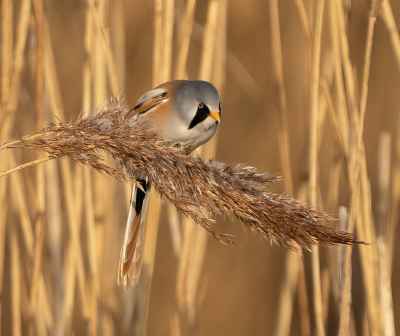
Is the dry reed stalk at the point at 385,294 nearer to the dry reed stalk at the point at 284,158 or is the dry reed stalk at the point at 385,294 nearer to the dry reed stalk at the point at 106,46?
the dry reed stalk at the point at 284,158

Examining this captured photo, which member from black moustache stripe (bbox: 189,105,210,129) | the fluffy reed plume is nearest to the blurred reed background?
black moustache stripe (bbox: 189,105,210,129)

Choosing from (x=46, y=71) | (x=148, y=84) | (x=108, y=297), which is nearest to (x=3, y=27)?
(x=46, y=71)

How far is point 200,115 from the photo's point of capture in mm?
1580

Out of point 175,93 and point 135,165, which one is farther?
point 175,93

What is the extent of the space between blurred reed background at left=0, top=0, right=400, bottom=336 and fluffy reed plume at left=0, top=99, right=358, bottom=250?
45cm

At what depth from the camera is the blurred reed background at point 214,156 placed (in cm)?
146

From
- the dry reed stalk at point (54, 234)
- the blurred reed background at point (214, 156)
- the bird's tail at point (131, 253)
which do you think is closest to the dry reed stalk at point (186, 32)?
the blurred reed background at point (214, 156)

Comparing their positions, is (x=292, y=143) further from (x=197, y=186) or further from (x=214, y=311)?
(x=197, y=186)

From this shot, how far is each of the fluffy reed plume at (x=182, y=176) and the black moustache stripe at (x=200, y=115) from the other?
531 millimetres

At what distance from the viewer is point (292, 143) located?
2631 millimetres

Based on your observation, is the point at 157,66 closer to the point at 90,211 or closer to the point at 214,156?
the point at 90,211

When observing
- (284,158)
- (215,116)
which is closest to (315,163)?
(284,158)

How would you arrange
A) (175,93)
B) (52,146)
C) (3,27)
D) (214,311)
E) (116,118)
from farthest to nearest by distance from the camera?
(214,311) → (175,93) → (3,27) → (116,118) → (52,146)

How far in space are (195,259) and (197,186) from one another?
31.7 inches
